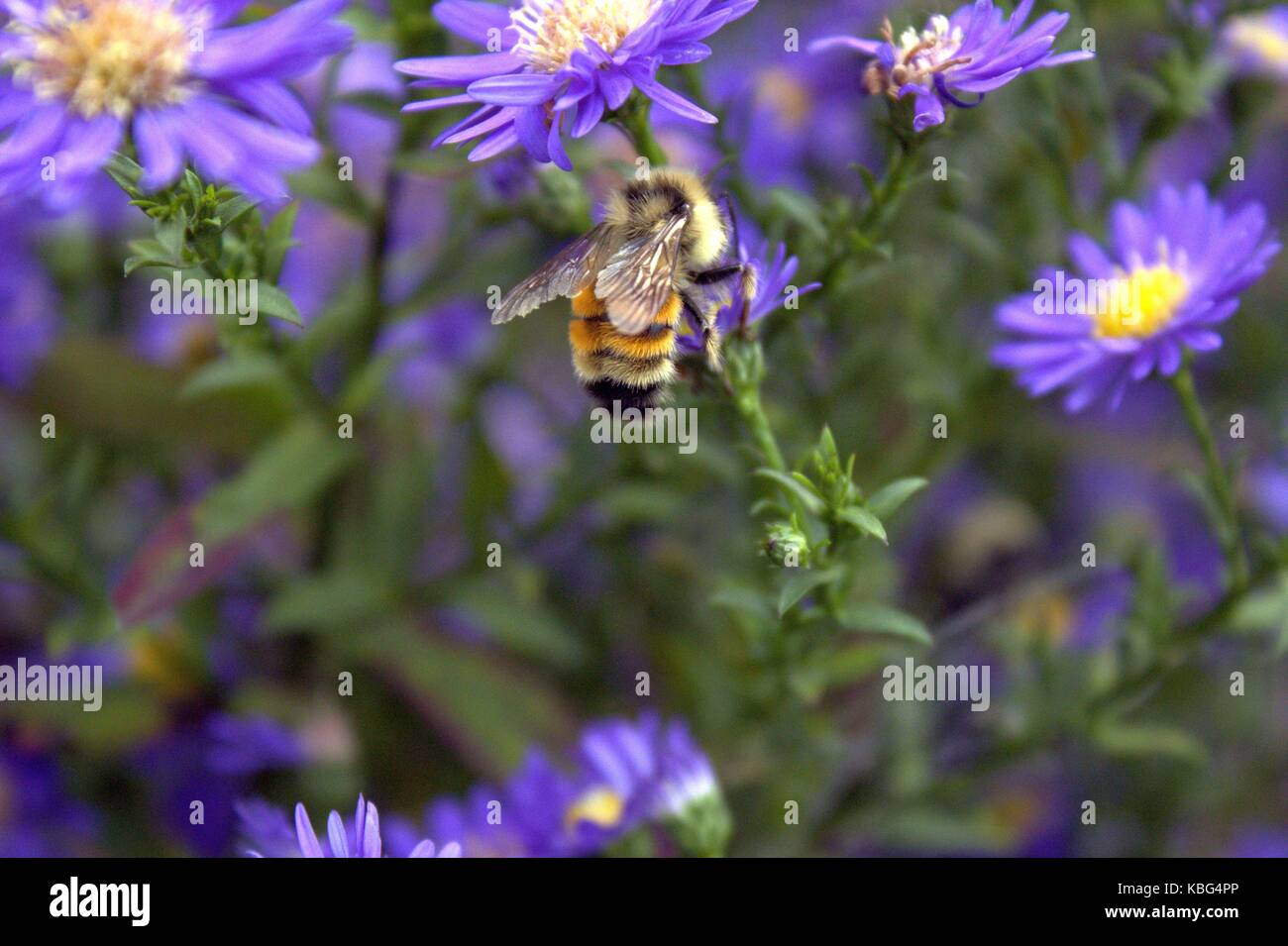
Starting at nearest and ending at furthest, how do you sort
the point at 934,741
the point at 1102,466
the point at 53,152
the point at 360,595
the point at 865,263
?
the point at 53,152 < the point at 865,263 < the point at 360,595 < the point at 934,741 < the point at 1102,466

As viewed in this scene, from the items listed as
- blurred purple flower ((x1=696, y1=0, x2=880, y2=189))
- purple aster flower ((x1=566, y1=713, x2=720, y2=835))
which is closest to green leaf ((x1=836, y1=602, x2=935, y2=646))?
purple aster flower ((x1=566, y1=713, x2=720, y2=835))

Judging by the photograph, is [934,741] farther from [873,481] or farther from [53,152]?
[53,152]

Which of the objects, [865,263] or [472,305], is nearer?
[865,263]

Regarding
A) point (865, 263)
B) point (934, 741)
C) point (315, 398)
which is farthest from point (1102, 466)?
point (315, 398)

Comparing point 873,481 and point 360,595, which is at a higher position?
point 873,481

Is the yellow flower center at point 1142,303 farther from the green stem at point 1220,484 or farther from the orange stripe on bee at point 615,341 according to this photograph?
the orange stripe on bee at point 615,341

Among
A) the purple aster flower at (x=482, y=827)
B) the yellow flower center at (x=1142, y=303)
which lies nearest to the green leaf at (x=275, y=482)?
the purple aster flower at (x=482, y=827)

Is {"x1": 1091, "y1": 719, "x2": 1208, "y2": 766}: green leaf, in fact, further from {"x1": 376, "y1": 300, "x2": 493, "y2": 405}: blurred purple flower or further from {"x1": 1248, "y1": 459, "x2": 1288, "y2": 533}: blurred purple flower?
{"x1": 376, "y1": 300, "x2": 493, "y2": 405}: blurred purple flower
